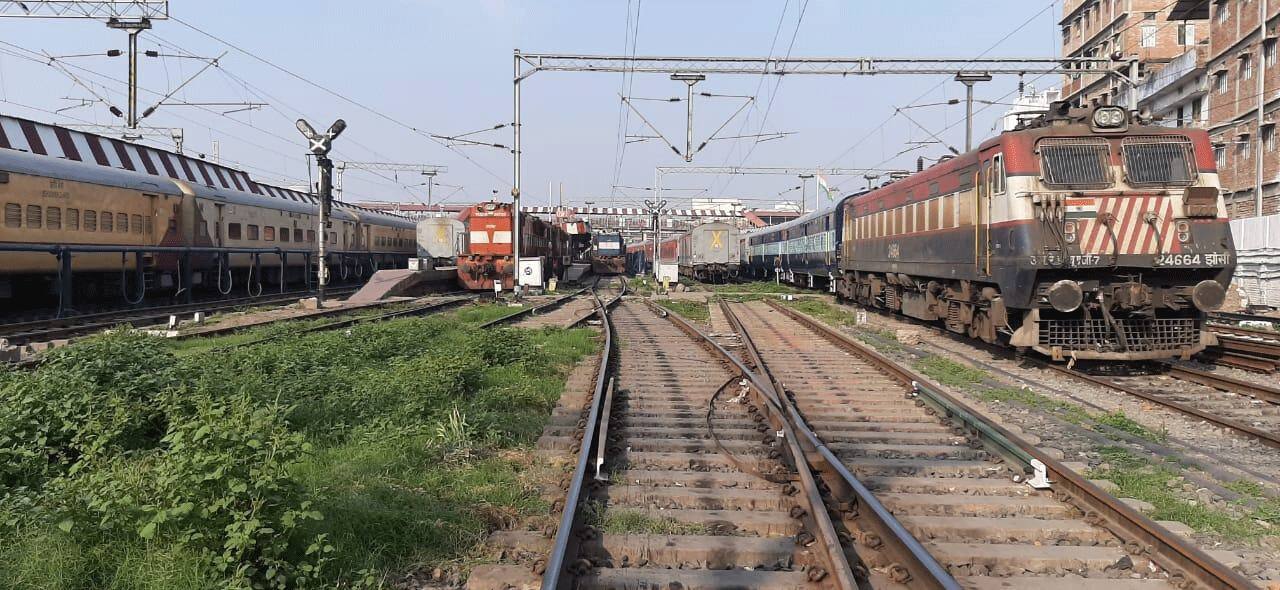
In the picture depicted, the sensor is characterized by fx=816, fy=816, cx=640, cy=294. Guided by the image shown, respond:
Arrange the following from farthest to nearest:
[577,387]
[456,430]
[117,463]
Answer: [577,387] < [456,430] < [117,463]

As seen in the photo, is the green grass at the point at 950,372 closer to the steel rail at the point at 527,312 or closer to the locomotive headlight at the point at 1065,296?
the locomotive headlight at the point at 1065,296

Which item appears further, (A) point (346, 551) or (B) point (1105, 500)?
(B) point (1105, 500)

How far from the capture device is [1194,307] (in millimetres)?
10680

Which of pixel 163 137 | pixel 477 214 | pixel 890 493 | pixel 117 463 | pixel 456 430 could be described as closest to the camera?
pixel 117 463

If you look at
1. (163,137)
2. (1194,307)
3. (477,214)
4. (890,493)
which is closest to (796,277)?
(477,214)

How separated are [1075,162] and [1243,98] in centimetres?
3457

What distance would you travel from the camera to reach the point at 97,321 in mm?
16953

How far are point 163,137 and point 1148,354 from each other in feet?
127

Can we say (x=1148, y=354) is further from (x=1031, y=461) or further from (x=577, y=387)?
(x=577, y=387)

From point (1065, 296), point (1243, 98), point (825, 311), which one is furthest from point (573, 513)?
point (1243, 98)

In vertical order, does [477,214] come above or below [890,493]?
above

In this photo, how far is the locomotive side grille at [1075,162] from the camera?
10781 millimetres

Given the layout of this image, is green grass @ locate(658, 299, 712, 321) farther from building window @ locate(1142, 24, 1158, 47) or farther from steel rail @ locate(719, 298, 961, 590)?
building window @ locate(1142, 24, 1158, 47)

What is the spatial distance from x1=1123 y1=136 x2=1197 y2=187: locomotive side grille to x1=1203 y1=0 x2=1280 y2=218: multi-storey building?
94.2 feet
